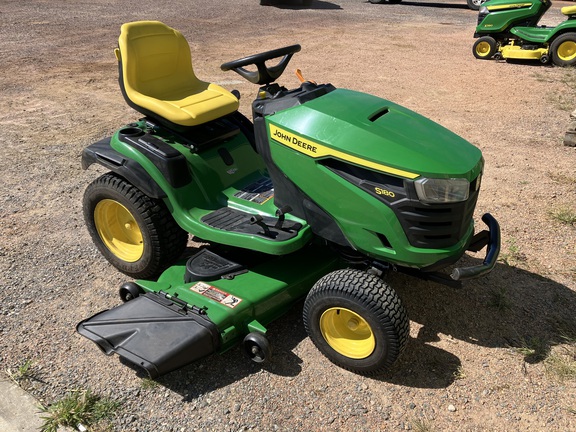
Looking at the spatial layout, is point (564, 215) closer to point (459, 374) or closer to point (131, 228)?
point (459, 374)

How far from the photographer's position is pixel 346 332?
8.99ft

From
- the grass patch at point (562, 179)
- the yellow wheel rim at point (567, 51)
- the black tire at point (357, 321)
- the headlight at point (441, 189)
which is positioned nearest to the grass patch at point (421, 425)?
the black tire at point (357, 321)

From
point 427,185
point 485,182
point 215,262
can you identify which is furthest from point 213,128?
point 485,182

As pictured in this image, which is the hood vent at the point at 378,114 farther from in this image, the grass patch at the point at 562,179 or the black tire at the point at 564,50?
the black tire at the point at 564,50

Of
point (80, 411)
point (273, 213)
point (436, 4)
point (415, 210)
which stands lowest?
point (436, 4)

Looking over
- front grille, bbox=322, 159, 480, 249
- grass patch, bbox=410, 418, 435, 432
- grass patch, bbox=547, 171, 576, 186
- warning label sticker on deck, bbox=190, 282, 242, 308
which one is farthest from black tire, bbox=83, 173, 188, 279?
grass patch, bbox=547, 171, 576, 186

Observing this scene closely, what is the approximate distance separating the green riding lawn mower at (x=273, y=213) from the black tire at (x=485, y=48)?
24.6ft

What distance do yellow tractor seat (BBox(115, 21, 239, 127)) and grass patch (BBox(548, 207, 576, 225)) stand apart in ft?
8.63

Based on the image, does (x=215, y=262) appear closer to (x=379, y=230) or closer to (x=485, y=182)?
(x=379, y=230)

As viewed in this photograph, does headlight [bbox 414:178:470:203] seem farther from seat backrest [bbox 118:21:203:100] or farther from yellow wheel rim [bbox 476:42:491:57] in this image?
yellow wheel rim [bbox 476:42:491:57]

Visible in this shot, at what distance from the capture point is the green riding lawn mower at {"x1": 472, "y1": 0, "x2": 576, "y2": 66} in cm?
877

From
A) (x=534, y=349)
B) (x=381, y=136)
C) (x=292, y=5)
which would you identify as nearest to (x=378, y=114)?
(x=381, y=136)

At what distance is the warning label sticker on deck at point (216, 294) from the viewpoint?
2697mm

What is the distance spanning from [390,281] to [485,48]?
7583 mm
